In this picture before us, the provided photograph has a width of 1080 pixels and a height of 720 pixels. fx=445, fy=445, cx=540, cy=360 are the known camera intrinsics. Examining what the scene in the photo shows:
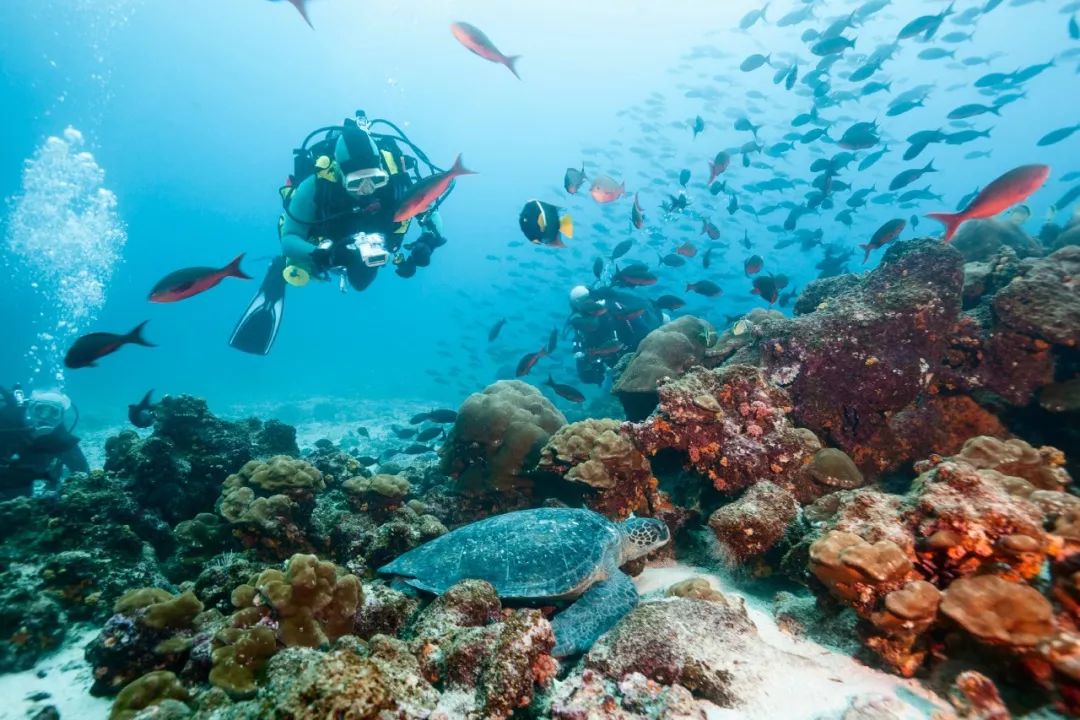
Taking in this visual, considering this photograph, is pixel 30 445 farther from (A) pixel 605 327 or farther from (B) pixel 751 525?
(A) pixel 605 327

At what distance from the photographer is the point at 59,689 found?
3.15 m

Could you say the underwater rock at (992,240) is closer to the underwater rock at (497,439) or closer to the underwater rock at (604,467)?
the underwater rock at (604,467)

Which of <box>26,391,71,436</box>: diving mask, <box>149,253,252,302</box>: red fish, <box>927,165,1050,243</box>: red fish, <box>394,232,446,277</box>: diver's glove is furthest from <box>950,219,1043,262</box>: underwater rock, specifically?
<box>26,391,71,436</box>: diving mask

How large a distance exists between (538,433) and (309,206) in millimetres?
5244

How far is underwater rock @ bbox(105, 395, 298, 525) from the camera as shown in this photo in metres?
5.80

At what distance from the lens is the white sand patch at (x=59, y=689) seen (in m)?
2.89

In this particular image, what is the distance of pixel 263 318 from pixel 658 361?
8.67m

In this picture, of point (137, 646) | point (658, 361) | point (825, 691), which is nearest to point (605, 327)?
point (658, 361)

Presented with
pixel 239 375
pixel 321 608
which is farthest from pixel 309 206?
pixel 239 375

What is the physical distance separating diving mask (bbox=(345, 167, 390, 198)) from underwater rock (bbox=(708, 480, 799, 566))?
235 inches

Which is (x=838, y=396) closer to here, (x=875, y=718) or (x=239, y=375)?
(x=875, y=718)

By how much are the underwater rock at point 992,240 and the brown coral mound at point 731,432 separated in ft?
21.8

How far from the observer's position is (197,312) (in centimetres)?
13625

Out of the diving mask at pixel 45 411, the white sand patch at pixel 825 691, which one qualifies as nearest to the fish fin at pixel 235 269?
the white sand patch at pixel 825 691
